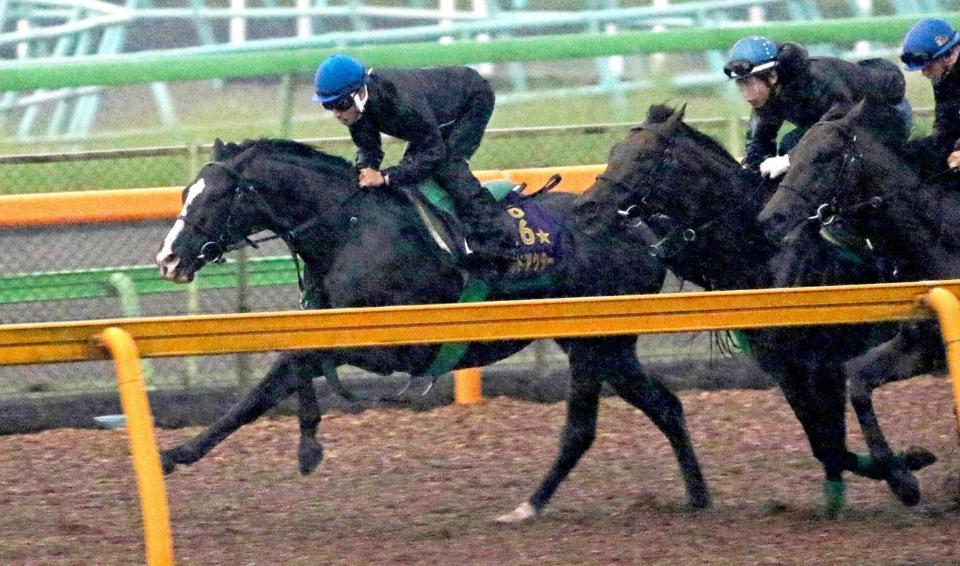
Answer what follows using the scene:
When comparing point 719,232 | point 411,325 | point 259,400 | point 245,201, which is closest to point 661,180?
point 719,232

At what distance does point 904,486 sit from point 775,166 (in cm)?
133

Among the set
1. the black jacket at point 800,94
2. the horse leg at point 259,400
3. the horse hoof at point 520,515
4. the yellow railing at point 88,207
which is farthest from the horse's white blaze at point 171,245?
the black jacket at point 800,94

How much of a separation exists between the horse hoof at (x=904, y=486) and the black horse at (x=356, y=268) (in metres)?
0.73

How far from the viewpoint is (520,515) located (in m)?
6.33

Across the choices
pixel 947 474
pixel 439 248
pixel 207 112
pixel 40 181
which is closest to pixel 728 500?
pixel 947 474

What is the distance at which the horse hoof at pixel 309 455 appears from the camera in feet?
21.6

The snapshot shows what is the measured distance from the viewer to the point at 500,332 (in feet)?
15.7

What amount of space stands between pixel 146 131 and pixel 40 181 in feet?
6.45

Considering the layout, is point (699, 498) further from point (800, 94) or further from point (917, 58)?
point (917, 58)

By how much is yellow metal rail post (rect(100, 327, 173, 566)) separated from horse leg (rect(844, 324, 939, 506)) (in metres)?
2.90

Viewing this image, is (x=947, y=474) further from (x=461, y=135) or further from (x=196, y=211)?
(x=196, y=211)

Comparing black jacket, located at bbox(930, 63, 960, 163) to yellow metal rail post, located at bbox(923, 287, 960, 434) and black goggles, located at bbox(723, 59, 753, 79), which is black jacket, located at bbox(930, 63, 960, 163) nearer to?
black goggles, located at bbox(723, 59, 753, 79)

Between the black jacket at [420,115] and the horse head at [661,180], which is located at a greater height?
the black jacket at [420,115]

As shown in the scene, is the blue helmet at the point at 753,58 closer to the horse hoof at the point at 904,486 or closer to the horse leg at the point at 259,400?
the horse hoof at the point at 904,486
